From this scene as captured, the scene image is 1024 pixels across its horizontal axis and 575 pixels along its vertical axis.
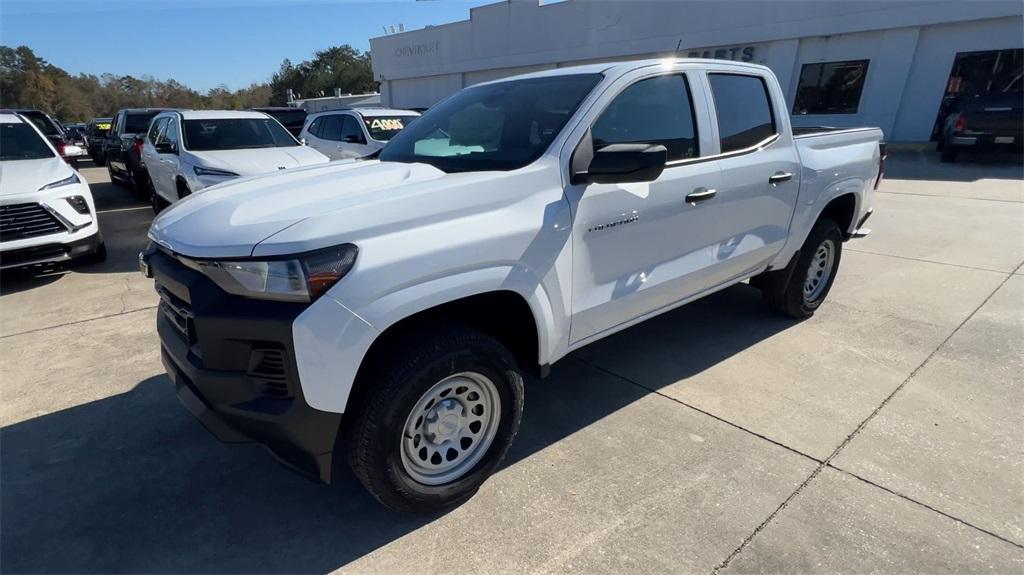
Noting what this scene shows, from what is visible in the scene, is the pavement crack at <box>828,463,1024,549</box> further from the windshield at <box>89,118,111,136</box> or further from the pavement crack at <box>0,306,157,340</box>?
the windshield at <box>89,118,111,136</box>

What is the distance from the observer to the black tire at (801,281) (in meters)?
4.28

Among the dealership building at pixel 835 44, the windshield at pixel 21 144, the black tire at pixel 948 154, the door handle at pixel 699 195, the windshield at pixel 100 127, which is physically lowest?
the windshield at pixel 100 127

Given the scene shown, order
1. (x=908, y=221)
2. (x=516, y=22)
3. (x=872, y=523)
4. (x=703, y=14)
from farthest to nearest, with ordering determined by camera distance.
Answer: (x=516, y=22) → (x=703, y=14) → (x=908, y=221) → (x=872, y=523)

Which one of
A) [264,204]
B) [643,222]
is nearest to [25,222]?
[264,204]

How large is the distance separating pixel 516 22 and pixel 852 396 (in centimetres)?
2783

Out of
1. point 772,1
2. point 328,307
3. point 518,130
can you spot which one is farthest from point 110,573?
point 772,1

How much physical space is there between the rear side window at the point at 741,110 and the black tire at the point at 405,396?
211 cm

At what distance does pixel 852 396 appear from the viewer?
338 cm

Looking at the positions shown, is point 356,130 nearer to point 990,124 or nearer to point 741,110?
point 741,110

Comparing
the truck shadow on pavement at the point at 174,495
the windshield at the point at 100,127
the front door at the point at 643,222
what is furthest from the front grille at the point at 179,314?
the windshield at the point at 100,127

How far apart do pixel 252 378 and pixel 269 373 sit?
7 centimetres

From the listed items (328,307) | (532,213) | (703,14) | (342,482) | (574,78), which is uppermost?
(703,14)

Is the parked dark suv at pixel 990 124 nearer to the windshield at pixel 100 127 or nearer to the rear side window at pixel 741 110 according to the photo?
the rear side window at pixel 741 110

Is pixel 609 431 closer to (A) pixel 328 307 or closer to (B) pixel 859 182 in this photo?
(A) pixel 328 307
